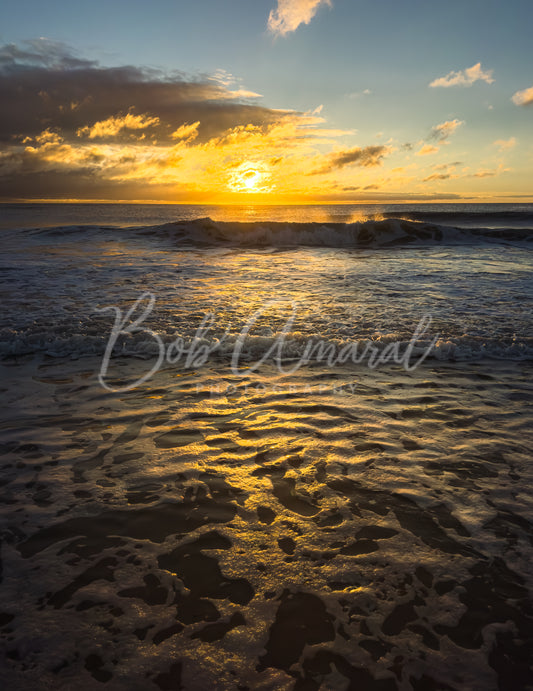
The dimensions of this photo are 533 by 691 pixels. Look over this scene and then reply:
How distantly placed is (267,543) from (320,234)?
23.8 meters

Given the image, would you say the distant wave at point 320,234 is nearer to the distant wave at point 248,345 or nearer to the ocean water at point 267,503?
the distant wave at point 248,345

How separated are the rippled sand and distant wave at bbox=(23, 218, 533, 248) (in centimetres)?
1973

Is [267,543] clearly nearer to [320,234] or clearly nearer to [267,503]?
[267,503]

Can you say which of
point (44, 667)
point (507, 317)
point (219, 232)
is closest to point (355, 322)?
point (507, 317)

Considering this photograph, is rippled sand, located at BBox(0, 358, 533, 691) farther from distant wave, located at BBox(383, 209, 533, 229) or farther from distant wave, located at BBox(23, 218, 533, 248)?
distant wave, located at BBox(383, 209, 533, 229)

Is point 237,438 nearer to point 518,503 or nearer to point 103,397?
point 103,397

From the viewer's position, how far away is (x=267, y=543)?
238cm

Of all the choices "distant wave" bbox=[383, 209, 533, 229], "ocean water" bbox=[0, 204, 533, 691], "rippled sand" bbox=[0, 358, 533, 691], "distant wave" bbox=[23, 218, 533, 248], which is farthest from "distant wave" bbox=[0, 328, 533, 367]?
"distant wave" bbox=[383, 209, 533, 229]

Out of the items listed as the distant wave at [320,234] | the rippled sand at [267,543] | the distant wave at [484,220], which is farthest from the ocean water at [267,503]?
the distant wave at [484,220]

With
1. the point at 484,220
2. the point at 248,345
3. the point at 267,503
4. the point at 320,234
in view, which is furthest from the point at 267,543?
the point at 484,220

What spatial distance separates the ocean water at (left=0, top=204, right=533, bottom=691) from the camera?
180 cm

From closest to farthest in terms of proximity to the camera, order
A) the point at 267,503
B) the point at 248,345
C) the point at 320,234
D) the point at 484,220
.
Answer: the point at 267,503 < the point at 248,345 < the point at 320,234 < the point at 484,220

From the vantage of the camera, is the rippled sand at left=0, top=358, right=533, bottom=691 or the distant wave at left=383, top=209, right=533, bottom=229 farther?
the distant wave at left=383, top=209, right=533, bottom=229

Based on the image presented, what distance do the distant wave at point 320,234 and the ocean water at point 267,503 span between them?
17.3m
